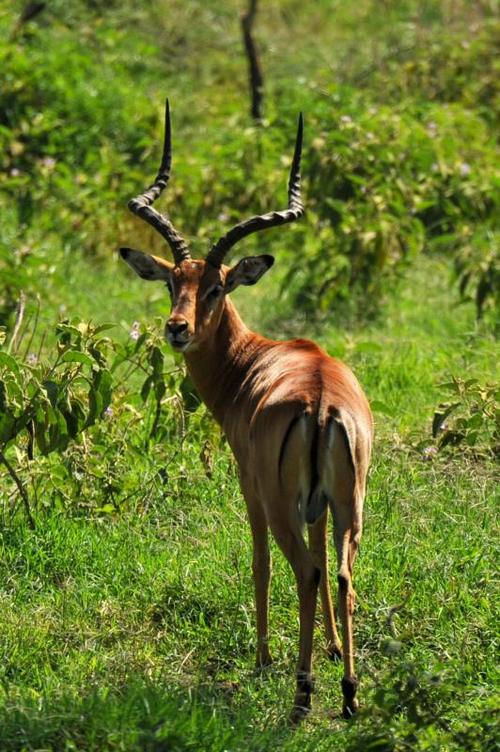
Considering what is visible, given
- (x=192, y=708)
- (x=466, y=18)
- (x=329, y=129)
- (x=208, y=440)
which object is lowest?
(x=192, y=708)

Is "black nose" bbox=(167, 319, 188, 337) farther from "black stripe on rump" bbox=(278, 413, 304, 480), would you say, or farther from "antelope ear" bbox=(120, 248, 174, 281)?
"black stripe on rump" bbox=(278, 413, 304, 480)

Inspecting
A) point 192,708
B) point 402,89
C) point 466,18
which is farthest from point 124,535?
point 466,18

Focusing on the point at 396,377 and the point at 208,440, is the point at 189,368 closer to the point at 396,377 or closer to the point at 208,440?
the point at 208,440

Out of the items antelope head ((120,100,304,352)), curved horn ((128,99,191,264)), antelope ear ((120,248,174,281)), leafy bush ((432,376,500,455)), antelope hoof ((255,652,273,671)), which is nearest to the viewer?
antelope hoof ((255,652,273,671))

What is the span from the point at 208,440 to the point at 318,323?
112 inches

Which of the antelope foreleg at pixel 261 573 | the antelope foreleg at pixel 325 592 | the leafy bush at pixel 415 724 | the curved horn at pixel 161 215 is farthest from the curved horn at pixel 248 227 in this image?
the leafy bush at pixel 415 724

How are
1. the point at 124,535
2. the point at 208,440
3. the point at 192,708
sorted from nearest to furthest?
1. the point at 192,708
2. the point at 124,535
3. the point at 208,440

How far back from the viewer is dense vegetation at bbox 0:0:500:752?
14.3 feet

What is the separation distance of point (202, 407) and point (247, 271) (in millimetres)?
1032

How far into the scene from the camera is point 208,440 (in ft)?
20.0

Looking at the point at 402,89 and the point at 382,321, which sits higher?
the point at 402,89

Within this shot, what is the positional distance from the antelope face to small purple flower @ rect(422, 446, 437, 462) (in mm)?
1058

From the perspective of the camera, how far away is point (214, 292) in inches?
211

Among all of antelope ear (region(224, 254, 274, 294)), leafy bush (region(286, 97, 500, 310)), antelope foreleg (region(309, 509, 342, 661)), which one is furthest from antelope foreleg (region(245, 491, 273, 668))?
leafy bush (region(286, 97, 500, 310))
